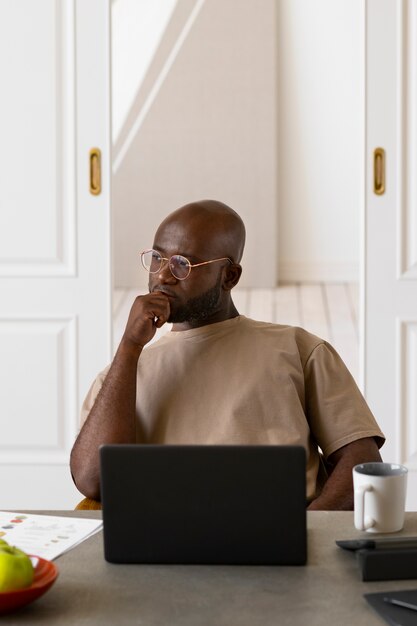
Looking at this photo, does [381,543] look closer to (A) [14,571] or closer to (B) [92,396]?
(A) [14,571]

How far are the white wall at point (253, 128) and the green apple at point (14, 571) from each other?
6059 millimetres

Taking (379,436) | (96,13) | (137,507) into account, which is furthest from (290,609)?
(96,13)

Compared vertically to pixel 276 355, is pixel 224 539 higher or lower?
lower

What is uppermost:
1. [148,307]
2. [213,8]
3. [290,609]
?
[213,8]

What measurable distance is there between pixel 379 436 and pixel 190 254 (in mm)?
473

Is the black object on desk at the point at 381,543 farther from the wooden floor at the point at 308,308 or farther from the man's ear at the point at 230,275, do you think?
the wooden floor at the point at 308,308

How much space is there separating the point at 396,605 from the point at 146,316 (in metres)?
0.83

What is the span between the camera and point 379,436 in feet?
6.48

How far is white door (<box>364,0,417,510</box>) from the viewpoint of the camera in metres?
3.47

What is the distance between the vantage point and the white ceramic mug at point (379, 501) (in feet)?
5.01

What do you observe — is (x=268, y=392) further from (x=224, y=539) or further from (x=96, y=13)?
(x=96, y=13)

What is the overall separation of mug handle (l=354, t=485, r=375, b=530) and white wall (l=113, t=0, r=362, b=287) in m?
5.79

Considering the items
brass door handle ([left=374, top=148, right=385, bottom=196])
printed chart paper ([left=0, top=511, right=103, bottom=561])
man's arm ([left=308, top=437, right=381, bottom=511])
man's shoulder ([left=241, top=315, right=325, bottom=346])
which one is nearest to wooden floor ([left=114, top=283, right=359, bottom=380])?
brass door handle ([left=374, top=148, right=385, bottom=196])

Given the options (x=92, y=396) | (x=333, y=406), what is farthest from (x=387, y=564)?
(x=92, y=396)
